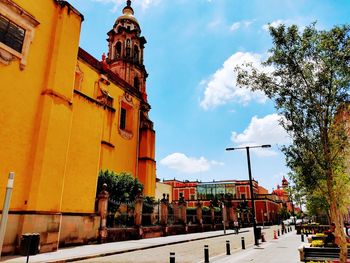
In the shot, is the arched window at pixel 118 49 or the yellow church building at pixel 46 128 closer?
the yellow church building at pixel 46 128

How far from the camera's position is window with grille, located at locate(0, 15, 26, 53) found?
12164mm

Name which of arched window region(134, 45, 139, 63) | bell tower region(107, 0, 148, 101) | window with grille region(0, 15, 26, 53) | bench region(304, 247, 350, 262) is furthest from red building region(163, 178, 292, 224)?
window with grille region(0, 15, 26, 53)

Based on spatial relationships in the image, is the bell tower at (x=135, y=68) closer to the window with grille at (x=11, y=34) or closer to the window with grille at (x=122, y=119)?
the window with grille at (x=122, y=119)

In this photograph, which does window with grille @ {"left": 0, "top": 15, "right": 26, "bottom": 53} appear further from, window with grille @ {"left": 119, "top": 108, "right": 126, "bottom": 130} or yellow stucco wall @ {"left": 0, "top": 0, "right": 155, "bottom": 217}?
window with grille @ {"left": 119, "top": 108, "right": 126, "bottom": 130}

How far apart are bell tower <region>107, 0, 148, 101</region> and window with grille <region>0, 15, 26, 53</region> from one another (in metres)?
18.5

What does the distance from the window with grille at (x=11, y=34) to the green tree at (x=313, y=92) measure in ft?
34.8

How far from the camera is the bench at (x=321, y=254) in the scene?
27.5ft

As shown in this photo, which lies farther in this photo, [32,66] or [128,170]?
[128,170]

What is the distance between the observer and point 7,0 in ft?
40.3

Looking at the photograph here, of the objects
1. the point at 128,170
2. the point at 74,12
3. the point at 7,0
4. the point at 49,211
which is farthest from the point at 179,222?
the point at 7,0

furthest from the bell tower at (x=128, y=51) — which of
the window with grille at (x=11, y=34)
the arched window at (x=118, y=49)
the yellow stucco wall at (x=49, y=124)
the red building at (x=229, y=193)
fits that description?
the red building at (x=229, y=193)

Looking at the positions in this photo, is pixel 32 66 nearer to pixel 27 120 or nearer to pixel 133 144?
pixel 27 120

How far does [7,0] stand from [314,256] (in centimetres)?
1617

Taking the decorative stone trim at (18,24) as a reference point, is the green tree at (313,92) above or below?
below
